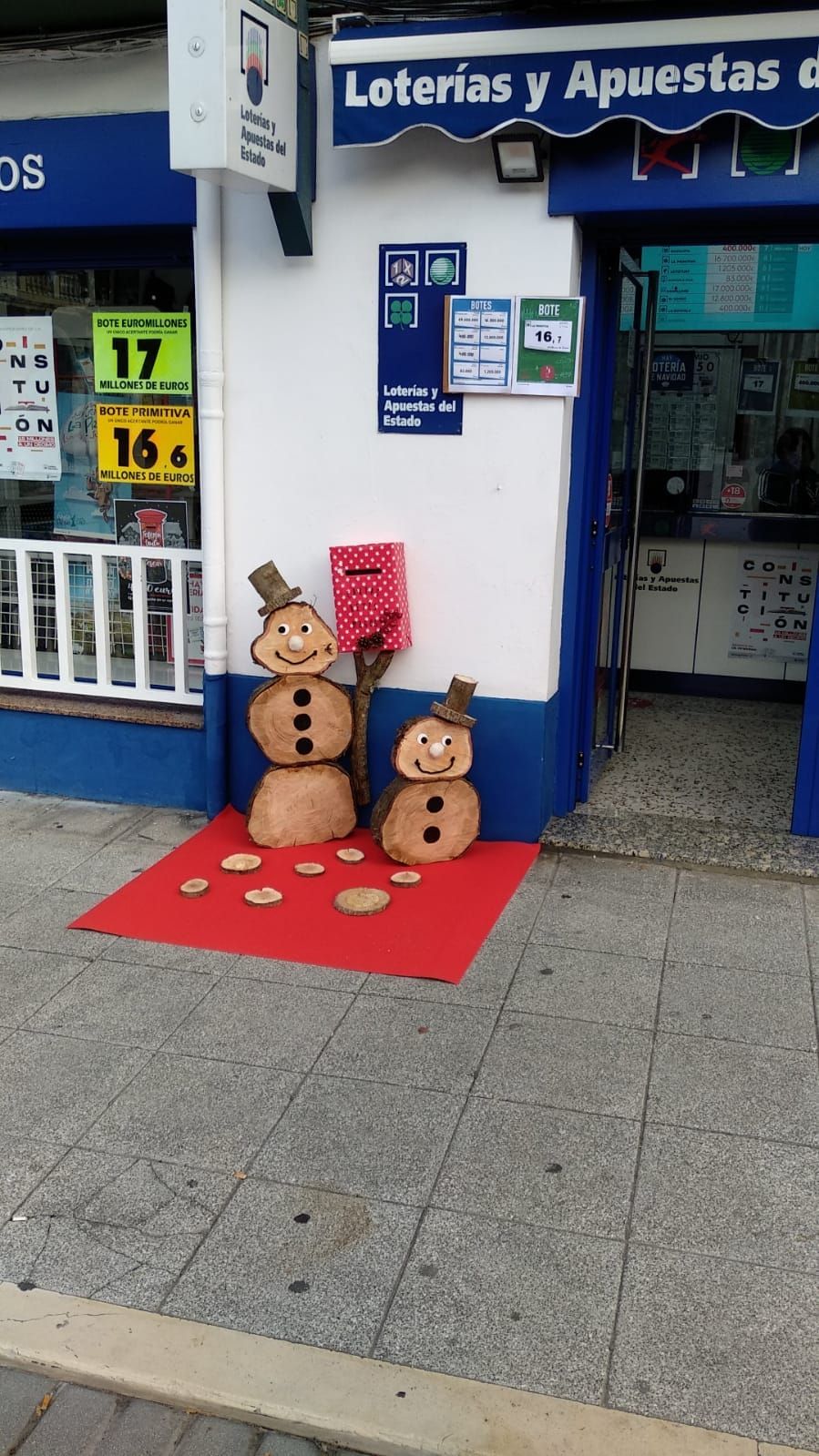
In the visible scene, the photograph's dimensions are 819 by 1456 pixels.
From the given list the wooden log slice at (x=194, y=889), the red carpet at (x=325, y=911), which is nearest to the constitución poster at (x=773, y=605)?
the red carpet at (x=325, y=911)

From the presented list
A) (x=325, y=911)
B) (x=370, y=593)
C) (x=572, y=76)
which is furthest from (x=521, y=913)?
(x=572, y=76)

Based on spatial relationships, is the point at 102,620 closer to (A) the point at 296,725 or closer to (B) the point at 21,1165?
(A) the point at 296,725

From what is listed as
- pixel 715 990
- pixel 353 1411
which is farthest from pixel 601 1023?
pixel 353 1411

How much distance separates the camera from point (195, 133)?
4195 mm

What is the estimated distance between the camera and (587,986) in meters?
4.00

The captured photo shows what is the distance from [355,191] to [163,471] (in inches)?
60.7

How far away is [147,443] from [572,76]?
8.04 ft

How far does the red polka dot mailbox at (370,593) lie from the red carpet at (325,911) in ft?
3.01

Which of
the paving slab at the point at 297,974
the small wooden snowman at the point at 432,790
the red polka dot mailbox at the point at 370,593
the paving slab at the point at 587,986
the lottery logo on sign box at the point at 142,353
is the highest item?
the lottery logo on sign box at the point at 142,353

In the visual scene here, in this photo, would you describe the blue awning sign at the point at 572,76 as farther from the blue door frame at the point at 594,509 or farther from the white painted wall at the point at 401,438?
the blue door frame at the point at 594,509

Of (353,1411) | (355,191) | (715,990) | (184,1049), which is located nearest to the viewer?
(353,1411)

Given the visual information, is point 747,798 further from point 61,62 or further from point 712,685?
point 61,62

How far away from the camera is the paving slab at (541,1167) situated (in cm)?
288

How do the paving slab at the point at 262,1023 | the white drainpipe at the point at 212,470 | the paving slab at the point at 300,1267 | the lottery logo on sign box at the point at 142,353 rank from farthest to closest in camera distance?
the lottery logo on sign box at the point at 142,353
the white drainpipe at the point at 212,470
the paving slab at the point at 262,1023
the paving slab at the point at 300,1267
